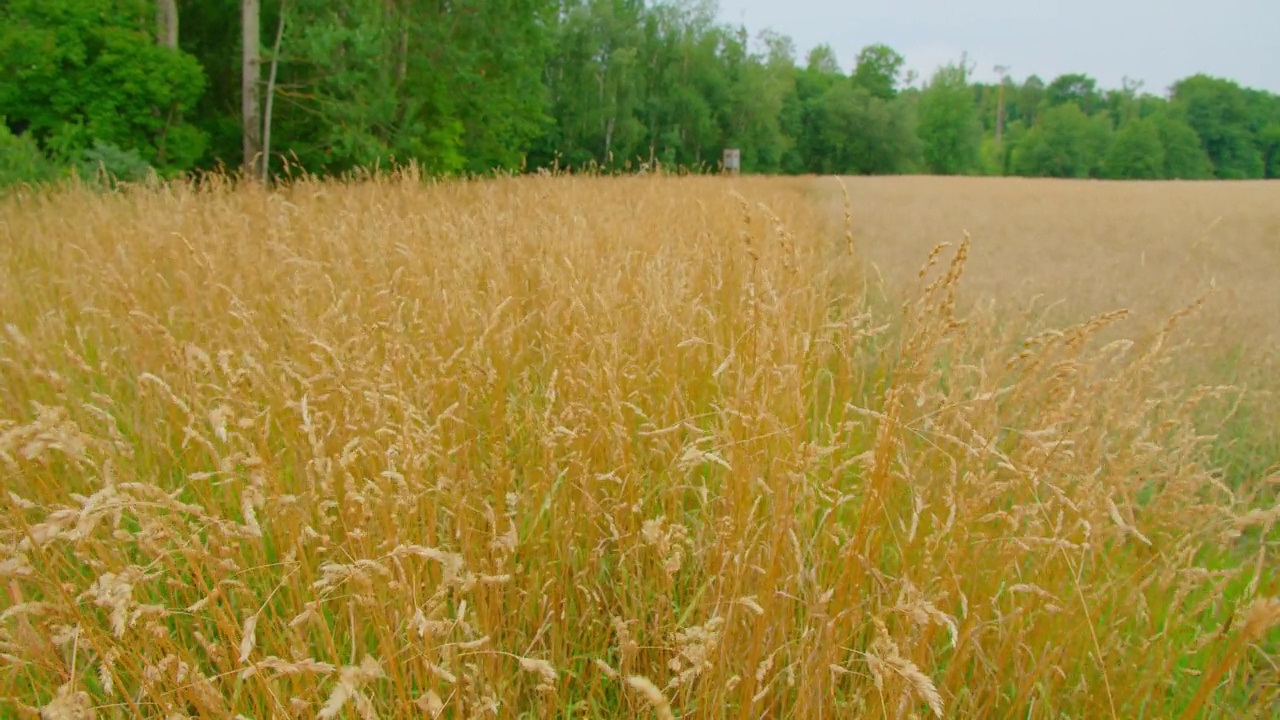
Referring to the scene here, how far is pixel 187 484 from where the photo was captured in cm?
231

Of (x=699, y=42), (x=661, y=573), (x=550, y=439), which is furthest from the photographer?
(x=699, y=42)

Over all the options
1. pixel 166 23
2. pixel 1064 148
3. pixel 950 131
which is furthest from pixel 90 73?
pixel 1064 148

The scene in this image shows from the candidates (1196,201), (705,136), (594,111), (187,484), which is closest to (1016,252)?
(187,484)

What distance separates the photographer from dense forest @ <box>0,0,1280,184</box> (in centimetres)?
1177

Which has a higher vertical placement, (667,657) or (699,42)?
(699,42)

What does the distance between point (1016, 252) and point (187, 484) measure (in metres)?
8.52

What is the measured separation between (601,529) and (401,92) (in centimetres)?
1585

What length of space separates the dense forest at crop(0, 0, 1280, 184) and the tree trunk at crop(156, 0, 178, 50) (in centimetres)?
3

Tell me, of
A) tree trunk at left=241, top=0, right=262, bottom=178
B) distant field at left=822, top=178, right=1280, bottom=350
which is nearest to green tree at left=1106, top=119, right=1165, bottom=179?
distant field at left=822, top=178, right=1280, bottom=350

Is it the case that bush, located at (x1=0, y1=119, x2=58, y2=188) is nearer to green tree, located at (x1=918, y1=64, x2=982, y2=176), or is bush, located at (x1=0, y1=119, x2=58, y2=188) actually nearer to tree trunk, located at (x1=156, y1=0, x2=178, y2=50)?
tree trunk, located at (x1=156, y1=0, x2=178, y2=50)

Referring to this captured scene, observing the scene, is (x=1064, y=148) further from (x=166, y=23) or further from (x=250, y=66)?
(x=166, y=23)

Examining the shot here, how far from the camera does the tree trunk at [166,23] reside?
42.3 feet

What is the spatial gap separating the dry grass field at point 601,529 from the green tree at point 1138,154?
3216 inches

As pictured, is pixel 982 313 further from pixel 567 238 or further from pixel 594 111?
pixel 594 111
